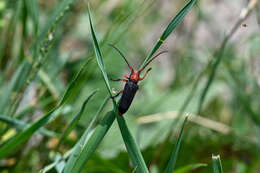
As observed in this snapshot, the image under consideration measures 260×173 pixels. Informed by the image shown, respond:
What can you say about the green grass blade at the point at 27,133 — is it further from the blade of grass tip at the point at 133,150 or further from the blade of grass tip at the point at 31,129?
the blade of grass tip at the point at 133,150

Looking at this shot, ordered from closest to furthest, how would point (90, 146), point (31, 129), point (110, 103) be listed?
point (90, 146), point (31, 129), point (110, 103)

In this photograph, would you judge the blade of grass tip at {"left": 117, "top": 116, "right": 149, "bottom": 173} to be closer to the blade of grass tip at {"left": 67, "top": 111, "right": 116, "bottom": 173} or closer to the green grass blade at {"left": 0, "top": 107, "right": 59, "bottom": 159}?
the blade of grass tip at {"left": 67, "top": 111, "right": 116, "bottom": 173}

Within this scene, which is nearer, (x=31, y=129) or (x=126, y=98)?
(x=126, y=98)

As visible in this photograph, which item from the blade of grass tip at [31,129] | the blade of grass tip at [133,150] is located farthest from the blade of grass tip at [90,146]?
the blade of grass tip at [31,129]

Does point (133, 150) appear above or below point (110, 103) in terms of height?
above

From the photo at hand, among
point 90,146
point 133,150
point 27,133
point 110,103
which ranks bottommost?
point 110,103

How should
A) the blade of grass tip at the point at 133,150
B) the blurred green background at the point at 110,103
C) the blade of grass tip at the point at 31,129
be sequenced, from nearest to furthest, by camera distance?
the blade of grass tip at the point at 133,150, the blade of grass tip at the point at 31,129, the blurred green background at the point at 110,103

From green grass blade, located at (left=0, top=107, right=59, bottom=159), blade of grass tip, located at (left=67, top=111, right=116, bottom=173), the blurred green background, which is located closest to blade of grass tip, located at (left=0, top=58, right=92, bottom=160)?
green grass blade, located at (left=0, top=107, right=59, bottom=159)

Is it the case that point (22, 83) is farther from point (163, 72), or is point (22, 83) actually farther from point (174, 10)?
point (174, 10)

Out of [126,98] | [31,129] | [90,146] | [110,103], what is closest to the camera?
[90,146]

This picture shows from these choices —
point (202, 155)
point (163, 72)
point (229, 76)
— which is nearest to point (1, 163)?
point (202, 155)

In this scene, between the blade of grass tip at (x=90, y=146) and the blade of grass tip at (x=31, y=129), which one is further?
the blade of grass tip at (x=31, y=129)

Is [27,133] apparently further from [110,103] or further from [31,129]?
[110,103]

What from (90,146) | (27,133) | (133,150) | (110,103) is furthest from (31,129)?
(110,103)
